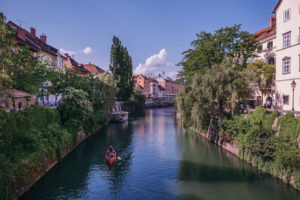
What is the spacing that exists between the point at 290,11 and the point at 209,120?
14140 mm

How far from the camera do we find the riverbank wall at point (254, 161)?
13337 mm

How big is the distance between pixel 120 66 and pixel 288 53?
38.2 meters

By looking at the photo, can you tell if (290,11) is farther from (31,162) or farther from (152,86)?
(152,86)

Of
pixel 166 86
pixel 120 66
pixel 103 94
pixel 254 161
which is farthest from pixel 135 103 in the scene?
pixel 166 86

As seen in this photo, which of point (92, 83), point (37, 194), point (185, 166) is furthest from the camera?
point (92, 83)

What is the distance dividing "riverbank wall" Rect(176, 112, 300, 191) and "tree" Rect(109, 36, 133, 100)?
30.4 meters

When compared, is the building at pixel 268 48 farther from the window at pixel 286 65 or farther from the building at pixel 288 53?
the window at pixel 286 65

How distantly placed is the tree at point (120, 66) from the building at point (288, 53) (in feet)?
117

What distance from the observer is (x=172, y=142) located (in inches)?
1083

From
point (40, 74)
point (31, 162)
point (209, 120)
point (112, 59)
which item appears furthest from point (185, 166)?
point (112, 59)

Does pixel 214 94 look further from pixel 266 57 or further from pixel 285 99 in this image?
pixel 266 57

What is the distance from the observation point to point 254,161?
683 inches

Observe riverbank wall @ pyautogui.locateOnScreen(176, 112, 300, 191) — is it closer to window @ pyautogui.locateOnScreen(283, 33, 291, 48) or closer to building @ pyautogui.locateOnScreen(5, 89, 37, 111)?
window @ pyautogui.locateOnScreen(283, 33, 291, 48)

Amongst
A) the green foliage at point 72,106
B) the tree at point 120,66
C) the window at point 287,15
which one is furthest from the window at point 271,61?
the tree at point 120,66
